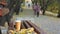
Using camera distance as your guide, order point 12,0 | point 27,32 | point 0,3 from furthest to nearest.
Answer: point 27,32 → point 0,3 → point 12,0

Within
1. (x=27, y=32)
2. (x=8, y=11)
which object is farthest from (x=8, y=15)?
(x=27, y=32)

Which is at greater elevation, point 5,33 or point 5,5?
point 5,5

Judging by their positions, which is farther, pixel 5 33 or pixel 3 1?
pixel 5 33

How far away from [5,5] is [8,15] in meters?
0.07

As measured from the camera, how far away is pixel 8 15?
3.65 feet

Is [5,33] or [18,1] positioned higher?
[18,1]

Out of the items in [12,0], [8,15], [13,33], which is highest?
[12,0]

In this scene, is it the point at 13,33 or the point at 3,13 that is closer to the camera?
the point at 3,13

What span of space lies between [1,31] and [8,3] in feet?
1.66

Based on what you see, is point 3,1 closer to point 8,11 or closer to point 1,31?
point 8,11

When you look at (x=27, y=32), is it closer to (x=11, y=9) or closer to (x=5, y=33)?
(x=5, y=33)

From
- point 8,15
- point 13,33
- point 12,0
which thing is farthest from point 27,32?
point 12,0

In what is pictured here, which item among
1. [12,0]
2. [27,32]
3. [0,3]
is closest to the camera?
[12,0]

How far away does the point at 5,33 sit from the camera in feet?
5.03
